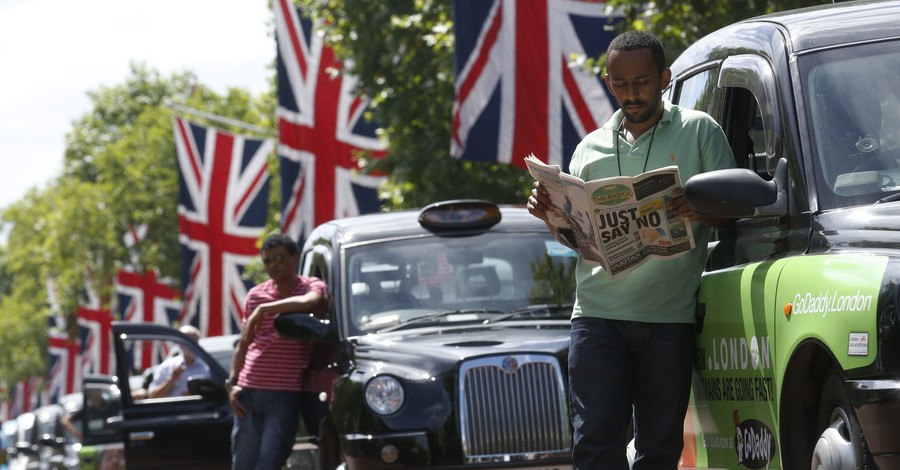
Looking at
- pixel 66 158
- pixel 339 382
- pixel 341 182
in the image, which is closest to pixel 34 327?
pixel 66 158

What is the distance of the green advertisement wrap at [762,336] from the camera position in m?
4.91

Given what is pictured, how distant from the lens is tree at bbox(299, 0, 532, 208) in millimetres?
24719

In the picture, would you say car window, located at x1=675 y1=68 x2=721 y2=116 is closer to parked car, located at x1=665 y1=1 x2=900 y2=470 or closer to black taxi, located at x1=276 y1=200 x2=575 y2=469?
parked car, located at x1=665 y1=1 x2=900 y2=470

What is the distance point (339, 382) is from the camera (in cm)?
986

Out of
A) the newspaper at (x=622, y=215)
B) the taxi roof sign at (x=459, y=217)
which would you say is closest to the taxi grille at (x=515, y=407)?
the taxi roof sign at (x=459, y=217)

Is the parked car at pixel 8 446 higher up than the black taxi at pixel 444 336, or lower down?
lower down

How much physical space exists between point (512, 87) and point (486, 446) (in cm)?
909

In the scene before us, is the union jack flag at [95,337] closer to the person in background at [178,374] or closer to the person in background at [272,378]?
the person in background at [178,374]

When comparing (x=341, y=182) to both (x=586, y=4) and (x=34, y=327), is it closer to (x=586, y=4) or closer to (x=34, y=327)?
(x=586, y=4)

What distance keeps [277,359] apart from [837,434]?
20.1ft

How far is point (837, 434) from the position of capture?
5.14 meters

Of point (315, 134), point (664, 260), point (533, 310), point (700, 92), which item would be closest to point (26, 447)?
point (315, 134)

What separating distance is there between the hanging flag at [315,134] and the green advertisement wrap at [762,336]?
67.4 feet

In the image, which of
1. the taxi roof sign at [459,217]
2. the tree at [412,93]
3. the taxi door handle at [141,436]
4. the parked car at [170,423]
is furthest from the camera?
the tree at [412,93]
